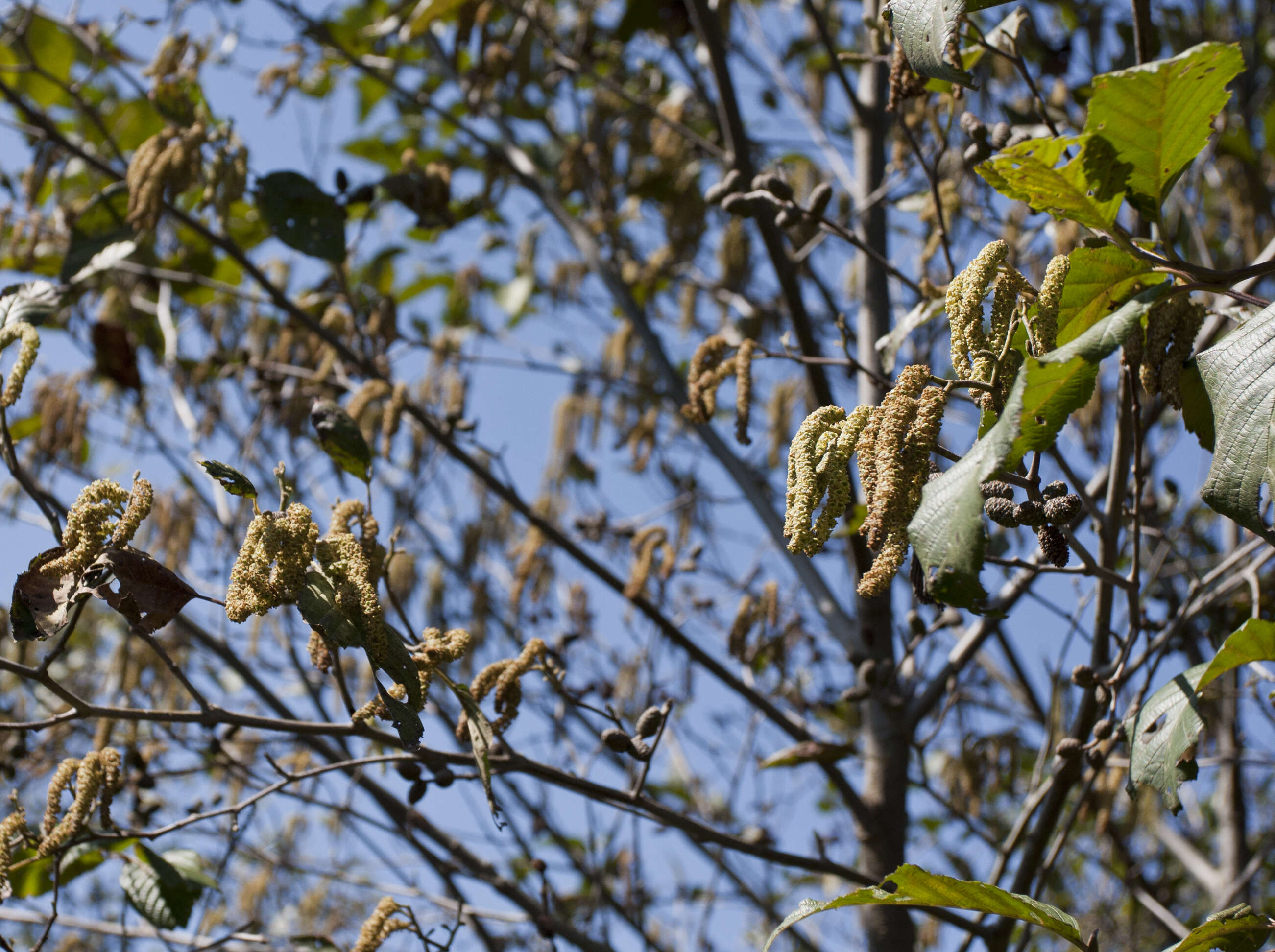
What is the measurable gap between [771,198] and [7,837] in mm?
1361

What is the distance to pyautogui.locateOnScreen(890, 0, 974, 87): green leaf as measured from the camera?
114 cm

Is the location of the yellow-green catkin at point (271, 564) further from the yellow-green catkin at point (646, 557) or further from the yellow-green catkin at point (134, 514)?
the yellow-green catkin at point (646, 557)

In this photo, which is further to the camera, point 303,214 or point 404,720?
point 303,214

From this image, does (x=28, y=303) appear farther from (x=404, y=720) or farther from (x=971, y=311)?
(x=971, y=311)

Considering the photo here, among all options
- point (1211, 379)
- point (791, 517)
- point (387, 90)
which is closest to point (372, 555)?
point (791, 517)

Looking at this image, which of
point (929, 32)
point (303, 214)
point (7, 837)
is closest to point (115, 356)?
point (303, 214)

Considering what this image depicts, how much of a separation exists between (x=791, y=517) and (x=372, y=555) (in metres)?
0.63

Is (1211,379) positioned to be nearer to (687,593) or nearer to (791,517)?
(791,517)

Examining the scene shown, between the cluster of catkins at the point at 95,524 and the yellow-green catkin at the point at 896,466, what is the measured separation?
763 mm

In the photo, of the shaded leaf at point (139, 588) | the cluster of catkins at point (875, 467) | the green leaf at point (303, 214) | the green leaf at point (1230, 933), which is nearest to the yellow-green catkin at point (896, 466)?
the cluster of catkins at point (875, 467)

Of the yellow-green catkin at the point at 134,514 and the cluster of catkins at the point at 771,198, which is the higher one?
the cluster of catkins at the point at 771,198

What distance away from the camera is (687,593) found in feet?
12.2

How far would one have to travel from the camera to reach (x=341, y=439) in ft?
5.13

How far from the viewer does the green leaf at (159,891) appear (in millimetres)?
1772
